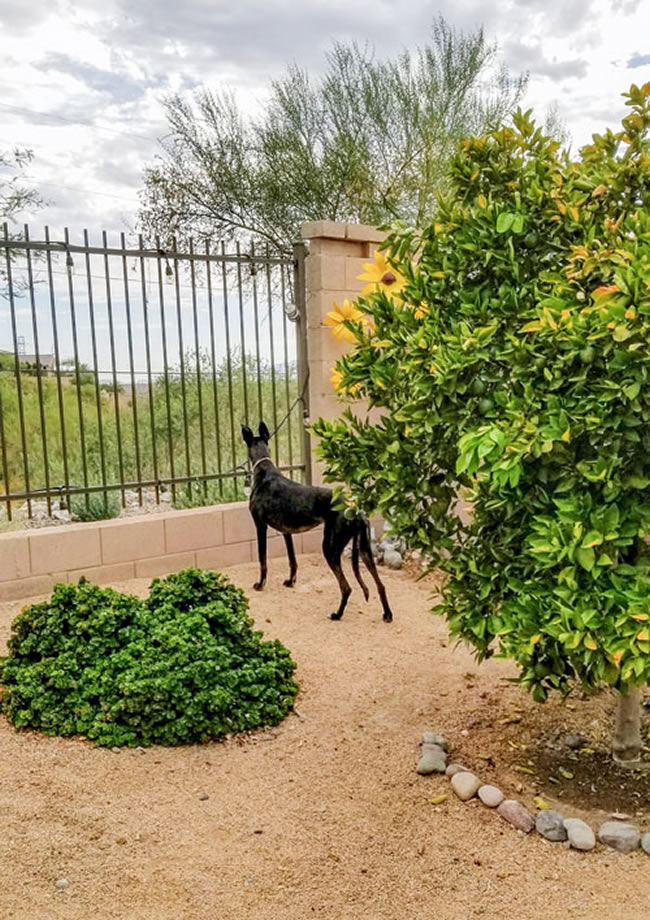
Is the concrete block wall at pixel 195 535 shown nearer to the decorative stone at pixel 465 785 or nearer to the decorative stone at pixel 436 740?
the decorative stone at pixel 436 740

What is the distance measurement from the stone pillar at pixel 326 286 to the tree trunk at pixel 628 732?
12.9ft

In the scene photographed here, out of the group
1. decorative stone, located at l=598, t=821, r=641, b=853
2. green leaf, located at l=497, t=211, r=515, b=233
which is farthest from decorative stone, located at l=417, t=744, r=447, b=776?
green leaf, located at l=497, t=211, r=515, b=233

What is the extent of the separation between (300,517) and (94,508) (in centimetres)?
185

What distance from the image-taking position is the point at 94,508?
6207mm

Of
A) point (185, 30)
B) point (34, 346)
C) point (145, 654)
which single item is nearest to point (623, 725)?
point (145, 654)

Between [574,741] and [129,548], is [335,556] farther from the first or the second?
→ [574,741]

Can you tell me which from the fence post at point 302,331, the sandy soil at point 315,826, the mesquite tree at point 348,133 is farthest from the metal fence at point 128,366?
the mesquite tree at point 348,133

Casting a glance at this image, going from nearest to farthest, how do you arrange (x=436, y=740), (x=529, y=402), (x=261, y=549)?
(x=529, y=402)
(x=436, y=740)
(x=261, y=549)

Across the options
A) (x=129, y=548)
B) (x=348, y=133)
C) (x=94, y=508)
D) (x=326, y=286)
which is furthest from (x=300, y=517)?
(x=348, y=133)

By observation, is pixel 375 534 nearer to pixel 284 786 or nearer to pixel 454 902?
pixel 284 786

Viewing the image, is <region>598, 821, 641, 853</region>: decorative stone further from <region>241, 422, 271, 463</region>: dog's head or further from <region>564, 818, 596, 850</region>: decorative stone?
<region>241, 422, 271, 463</region>: dog's head

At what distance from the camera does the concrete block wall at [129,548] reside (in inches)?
220

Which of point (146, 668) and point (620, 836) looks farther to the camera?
point (146, 668)

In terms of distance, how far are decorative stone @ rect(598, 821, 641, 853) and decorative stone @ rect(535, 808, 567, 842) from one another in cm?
12
